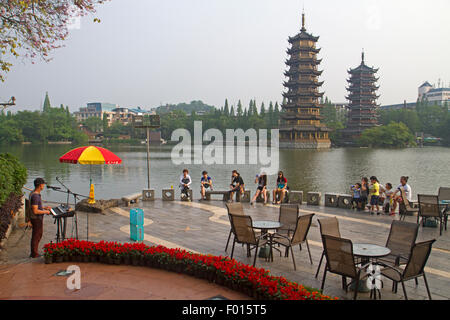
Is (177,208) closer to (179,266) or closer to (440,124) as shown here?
(179,266)

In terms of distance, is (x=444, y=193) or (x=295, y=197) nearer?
(x=444, y=193)

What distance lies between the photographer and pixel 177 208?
1263 centimetres

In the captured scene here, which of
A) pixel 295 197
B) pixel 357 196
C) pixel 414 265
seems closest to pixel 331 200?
pixel 357 196

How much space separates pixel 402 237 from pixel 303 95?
213 feet

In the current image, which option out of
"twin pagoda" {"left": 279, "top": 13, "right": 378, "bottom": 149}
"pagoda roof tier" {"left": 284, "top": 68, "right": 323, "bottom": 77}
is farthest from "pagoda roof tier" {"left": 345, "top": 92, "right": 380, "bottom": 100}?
"pagoda roof tier" {"left": 284, "top": 68, "right": 323, "bottom": 77}

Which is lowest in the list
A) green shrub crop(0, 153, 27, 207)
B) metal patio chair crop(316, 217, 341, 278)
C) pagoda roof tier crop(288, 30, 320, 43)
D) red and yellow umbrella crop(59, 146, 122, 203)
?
metal patio chair crop(316, 217, 341, 278)

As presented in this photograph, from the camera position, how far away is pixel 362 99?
81312 millimetres

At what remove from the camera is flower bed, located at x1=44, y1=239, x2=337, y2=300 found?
483cm

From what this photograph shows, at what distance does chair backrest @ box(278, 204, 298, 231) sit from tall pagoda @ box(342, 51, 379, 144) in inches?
3101

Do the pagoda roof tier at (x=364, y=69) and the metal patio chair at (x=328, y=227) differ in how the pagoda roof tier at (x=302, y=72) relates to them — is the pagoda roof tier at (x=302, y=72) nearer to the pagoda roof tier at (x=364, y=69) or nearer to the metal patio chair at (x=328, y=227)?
the pagoda roof tier at (x=364, y=69)

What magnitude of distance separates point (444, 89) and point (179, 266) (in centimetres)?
18337

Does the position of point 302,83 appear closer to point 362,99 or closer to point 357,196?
point 362,99

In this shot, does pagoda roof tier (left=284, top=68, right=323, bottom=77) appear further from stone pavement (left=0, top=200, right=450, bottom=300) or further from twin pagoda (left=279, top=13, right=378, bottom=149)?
stone pavement (left=0, top=200, right=450, bottom=300)
